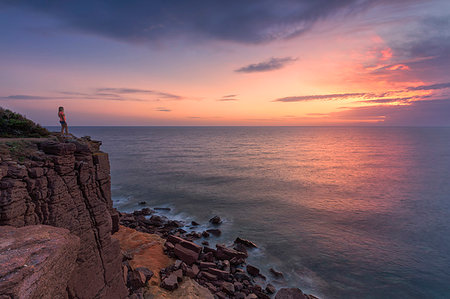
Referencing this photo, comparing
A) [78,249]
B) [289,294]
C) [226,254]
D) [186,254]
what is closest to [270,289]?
[289,294]

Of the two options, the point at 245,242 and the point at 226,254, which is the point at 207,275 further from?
the point at 245,242

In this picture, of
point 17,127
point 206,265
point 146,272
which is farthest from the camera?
point 206,265

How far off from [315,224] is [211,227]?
45.2 ft

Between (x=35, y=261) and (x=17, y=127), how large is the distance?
37.9 ft

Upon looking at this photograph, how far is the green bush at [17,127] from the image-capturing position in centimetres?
1212

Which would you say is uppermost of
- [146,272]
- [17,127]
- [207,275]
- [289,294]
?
[17,127]

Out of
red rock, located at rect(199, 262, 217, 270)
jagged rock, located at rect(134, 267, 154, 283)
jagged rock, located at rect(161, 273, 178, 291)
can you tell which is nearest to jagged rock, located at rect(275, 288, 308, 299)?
red rock, located at rect(199, 262, 217, 270)

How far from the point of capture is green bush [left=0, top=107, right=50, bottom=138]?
12.1 metres

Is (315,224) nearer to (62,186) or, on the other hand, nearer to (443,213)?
(443,213)

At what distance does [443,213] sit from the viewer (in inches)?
1297

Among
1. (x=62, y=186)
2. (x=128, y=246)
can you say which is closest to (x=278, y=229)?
(x=128, y=246)

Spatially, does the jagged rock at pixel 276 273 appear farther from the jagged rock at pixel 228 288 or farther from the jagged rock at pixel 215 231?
the jagged rock at pixel 215 231

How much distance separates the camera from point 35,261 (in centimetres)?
469

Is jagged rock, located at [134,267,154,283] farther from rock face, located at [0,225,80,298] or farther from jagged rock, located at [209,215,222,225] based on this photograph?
jagged rock, located at [209,215,222,225]
